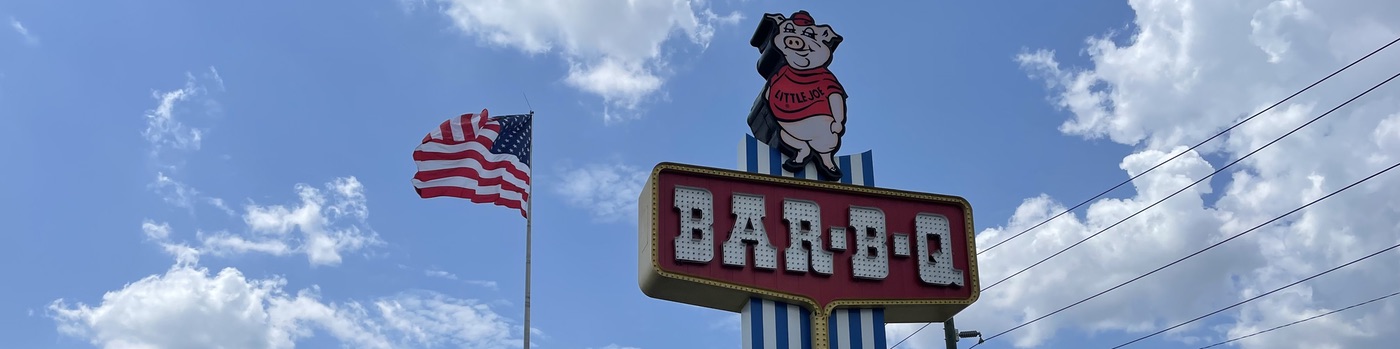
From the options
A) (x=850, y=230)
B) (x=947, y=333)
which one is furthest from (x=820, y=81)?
(x=947, y=333)

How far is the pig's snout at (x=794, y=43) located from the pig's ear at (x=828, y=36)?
0.35 metres

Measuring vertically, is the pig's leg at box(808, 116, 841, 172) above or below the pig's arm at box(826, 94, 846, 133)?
below

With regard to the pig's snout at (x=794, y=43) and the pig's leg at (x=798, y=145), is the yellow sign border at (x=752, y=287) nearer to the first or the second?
the pig's leg at (x=798, y=145)

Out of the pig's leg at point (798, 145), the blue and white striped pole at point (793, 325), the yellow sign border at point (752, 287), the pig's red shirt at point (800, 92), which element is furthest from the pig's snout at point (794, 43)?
the yellow sign border at point (752, 287)

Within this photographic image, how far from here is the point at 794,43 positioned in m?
22.1

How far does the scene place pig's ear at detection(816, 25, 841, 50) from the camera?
2241 cm

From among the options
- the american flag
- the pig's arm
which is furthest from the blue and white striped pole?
the american flag

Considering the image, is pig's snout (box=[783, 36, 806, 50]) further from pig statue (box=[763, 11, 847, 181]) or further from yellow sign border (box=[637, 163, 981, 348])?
yellow sign border (box=[637, 163, 981, 348])

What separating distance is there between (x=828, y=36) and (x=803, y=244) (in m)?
3.93

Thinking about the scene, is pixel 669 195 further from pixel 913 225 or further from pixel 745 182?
pixel 913 225

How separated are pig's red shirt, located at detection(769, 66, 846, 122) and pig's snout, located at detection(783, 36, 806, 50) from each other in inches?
16.9

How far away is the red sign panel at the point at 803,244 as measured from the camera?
767 inches

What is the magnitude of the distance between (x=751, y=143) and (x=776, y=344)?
314 centimetres

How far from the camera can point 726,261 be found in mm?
19516
